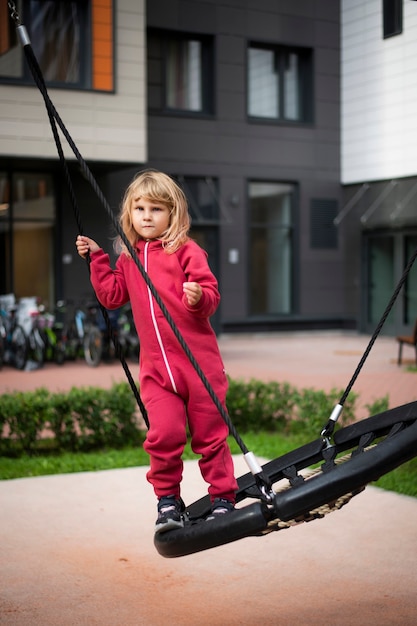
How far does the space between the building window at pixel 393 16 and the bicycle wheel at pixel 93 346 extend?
7.99 m

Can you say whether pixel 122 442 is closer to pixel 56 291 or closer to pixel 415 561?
pixel 415 561

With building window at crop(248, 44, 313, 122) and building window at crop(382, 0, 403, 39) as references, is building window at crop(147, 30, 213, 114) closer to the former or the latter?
building window at crop(248, 44, 313, 122)

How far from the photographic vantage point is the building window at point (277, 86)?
55.2ft

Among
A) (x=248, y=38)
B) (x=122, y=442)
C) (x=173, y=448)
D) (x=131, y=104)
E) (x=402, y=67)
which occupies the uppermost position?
(x=248, y=38)

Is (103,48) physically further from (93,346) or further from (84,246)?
(84,246)

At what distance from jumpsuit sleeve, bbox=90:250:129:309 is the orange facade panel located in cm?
1066

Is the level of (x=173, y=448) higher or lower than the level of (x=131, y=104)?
lower

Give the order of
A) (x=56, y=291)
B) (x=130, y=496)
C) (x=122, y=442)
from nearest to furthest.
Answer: (x=130, y=496)
(x=122, y=442)
(x=56, y=291)

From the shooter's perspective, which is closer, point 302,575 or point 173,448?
point 173,448

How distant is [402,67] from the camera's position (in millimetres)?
5254

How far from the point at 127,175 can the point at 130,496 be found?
1169cm

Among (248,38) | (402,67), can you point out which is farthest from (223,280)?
(402,67)

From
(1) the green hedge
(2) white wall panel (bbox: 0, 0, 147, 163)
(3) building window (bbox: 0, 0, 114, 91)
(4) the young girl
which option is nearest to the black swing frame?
(4) the young girl

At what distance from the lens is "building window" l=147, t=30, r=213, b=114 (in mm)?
16062
